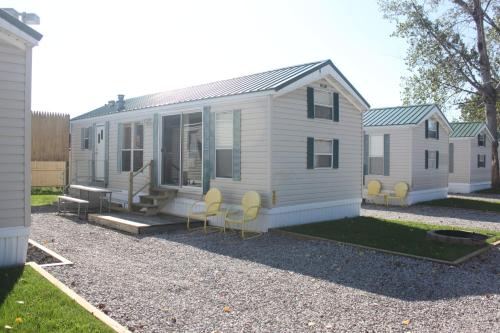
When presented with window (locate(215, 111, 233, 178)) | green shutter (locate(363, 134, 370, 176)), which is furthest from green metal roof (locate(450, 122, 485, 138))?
window (locate(215, 111, 233, 178))

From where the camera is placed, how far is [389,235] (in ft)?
31.8

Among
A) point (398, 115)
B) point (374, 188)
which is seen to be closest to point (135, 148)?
point (374, 188)

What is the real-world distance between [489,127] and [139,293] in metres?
24.3

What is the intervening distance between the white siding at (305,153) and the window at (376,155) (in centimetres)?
515

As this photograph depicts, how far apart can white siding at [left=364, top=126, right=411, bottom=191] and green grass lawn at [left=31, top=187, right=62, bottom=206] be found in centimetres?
1247

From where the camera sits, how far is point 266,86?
9969mm

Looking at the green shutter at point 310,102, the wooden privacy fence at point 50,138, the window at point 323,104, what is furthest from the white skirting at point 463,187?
the wooden privacy fence at point 50,138

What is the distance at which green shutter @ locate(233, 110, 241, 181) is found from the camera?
34.1 ft

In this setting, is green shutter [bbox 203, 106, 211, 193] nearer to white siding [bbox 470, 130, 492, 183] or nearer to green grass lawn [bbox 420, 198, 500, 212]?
green grass lawn [bbox 420, 198, 500, 212]

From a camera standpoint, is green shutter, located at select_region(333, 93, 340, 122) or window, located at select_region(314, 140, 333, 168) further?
green shutter, located at select_region(333, 93, 340, 122)

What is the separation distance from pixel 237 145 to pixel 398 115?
9.59 metres

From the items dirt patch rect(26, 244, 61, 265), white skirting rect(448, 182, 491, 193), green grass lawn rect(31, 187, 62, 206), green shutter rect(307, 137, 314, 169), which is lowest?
dirt patch rect(26, 244, 61, 265)

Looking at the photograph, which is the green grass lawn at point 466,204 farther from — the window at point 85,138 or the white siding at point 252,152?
the window at point 85,138

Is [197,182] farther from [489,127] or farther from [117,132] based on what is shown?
[489,127]
